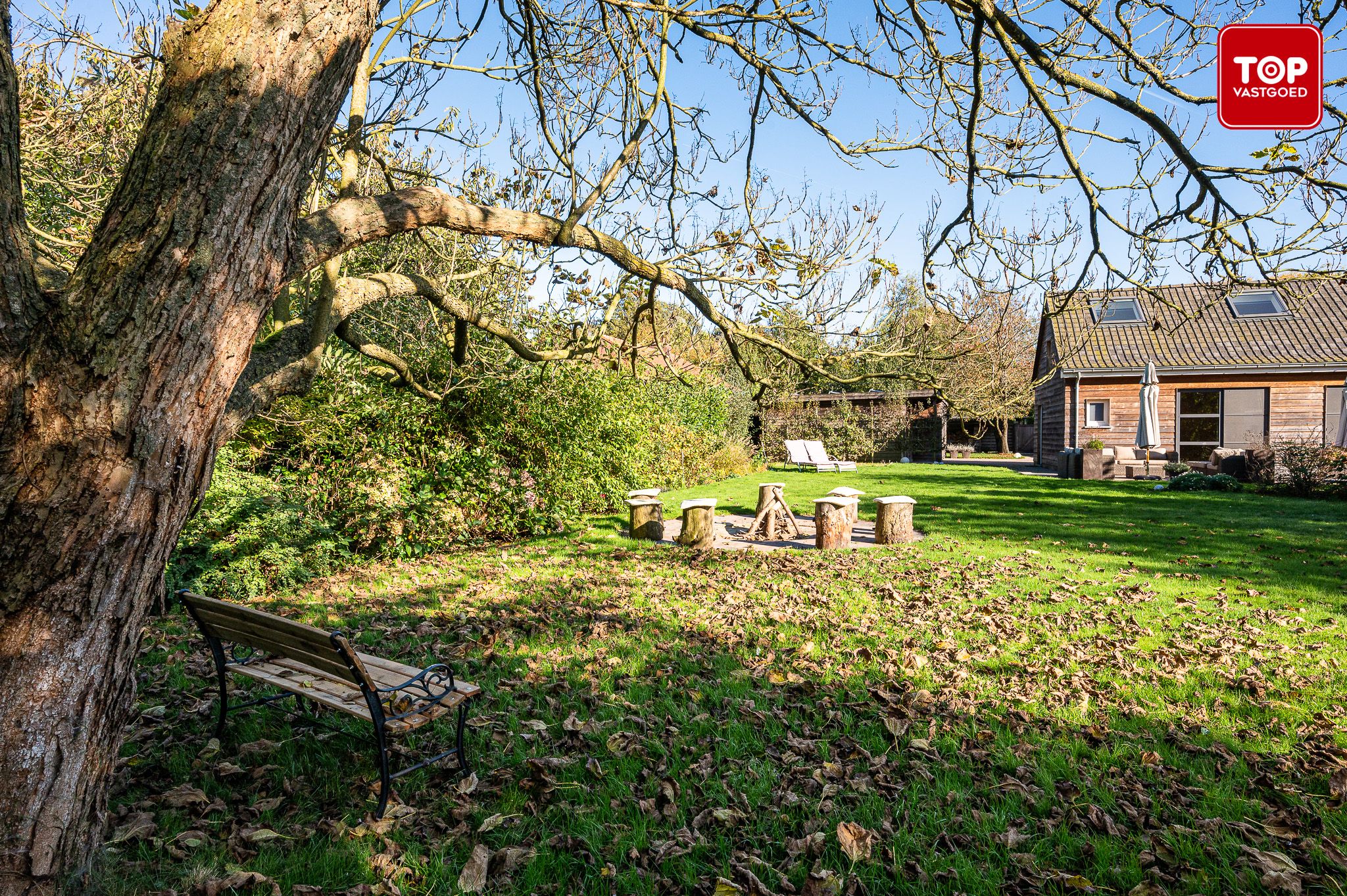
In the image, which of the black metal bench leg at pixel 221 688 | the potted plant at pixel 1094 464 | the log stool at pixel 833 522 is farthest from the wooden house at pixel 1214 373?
the black metal bench leg at pixel 221 688

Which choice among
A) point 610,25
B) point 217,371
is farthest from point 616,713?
point 610,25

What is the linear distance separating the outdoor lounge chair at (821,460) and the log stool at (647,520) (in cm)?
1236

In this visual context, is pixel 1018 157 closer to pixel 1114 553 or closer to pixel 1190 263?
pixel 1190 263

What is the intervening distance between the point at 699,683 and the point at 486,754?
1.60 meters

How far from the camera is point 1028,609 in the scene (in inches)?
273

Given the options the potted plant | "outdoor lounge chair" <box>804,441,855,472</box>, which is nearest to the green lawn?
the potted plant

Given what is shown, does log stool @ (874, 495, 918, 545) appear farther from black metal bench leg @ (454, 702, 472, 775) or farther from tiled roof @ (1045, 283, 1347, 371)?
tiled roof @ (1045, 283, 1347, 371)

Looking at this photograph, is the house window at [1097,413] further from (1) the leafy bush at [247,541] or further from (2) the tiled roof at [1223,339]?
(1) the leafy bush at [247,541]

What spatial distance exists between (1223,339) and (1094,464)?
7251mm

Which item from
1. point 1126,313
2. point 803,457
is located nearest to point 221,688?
point 803,457

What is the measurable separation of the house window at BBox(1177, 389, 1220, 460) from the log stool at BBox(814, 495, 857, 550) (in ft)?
58.1

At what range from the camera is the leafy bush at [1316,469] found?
1473 centimetres

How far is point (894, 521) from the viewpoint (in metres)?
10.6

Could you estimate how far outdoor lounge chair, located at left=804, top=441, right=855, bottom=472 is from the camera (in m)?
22.8
